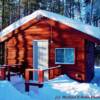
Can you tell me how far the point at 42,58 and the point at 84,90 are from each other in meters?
6.32

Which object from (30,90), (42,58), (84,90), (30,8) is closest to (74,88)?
(84,90)

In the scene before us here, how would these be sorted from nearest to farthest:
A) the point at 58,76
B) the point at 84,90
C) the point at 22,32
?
1. the point at 84,90
2. the point at 58,76
3. the point at 22,32

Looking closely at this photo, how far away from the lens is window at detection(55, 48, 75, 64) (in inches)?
953

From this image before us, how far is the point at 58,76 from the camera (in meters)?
23.3

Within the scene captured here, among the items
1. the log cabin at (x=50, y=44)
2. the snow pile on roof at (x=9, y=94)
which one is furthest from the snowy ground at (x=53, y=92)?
the log cabin at (x=50, y=44)

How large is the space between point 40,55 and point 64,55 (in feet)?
5.08

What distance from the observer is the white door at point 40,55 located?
24.5 metres

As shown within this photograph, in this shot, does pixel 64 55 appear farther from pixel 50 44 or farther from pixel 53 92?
pixel 53 92

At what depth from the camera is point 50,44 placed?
24453 mm

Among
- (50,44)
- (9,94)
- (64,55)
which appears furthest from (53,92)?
(50,44)

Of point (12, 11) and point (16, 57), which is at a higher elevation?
point (12, 11)

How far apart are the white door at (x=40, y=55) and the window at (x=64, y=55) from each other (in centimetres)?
71

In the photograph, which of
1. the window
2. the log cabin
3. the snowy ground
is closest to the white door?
the log cabin

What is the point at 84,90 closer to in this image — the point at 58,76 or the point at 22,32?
the point at 58,76
